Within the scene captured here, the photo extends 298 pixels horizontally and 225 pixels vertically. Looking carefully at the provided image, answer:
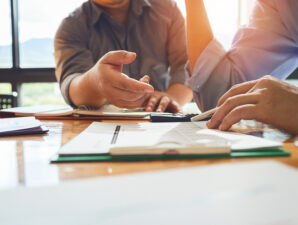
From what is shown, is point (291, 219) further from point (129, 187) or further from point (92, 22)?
point (92, 22)

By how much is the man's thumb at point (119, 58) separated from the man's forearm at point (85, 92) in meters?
0.16

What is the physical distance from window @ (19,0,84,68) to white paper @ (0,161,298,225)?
223 centimetres

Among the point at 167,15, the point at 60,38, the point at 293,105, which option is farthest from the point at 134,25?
the point at 293,105

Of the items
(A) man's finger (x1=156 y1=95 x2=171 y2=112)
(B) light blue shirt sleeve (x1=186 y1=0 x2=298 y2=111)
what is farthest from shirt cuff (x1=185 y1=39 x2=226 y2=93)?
(A) man's finger (x1=156 y1=95 x2=171 y2=112)

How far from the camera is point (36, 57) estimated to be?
7.25ft

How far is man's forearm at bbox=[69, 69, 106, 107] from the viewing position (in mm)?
770

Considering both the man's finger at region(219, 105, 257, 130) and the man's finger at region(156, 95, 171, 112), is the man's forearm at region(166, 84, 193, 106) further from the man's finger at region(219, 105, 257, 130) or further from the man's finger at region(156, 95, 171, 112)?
the man's finger at region(219, 105, 257, 130)

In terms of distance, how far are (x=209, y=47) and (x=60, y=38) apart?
0.78m

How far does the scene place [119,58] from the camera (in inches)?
22.7

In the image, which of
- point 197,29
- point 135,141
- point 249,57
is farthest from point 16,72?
point 135,141

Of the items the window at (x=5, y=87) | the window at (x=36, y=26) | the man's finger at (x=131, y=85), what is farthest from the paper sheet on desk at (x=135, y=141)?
the window at (x=5, y=87)

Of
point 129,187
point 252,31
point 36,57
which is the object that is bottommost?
point 36,57

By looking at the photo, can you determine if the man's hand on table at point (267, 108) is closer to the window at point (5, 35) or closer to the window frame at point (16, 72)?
the window frame at point (16, 72)

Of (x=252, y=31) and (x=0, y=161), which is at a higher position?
(x=252, y=31)
